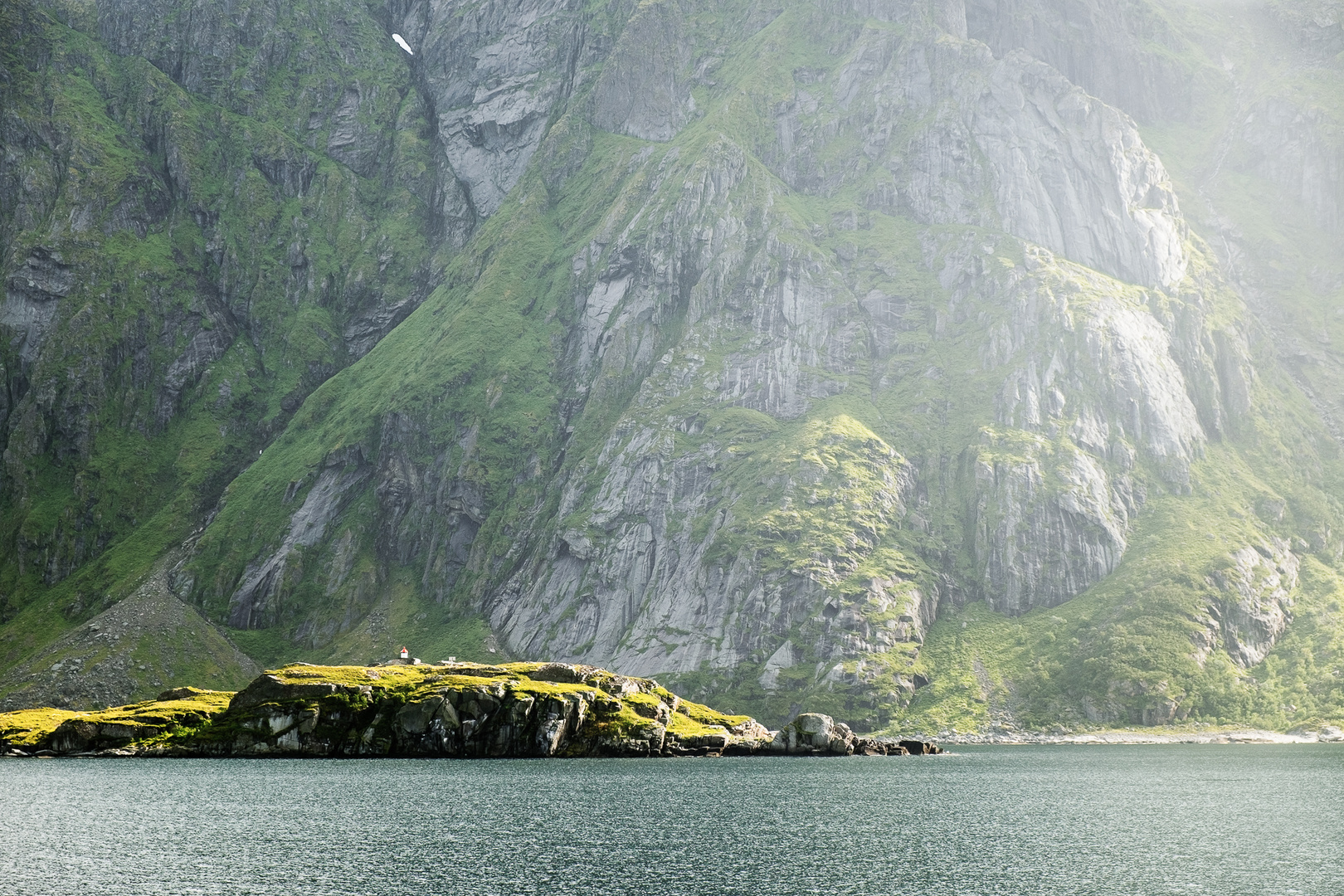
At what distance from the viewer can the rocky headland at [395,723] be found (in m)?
151

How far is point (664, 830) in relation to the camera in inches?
3184

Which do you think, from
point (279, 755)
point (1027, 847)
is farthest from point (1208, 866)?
point (279, 755)

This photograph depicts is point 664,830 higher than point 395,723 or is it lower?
lower

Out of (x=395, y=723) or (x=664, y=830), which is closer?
(x=664, y=830)

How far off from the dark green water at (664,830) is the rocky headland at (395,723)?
17.6m

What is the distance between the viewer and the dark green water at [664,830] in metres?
62.8

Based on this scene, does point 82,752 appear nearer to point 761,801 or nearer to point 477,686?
point 477,686

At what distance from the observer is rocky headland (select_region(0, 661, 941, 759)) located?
151125 mm

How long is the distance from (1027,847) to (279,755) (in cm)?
10923

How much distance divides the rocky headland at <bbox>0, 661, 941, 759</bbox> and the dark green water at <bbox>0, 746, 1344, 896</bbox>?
17.6 m

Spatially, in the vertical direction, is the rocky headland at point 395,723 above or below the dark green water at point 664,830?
above

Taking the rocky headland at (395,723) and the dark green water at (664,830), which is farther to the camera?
the rocky headland at (395,723)

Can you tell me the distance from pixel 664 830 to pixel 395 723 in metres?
80.1

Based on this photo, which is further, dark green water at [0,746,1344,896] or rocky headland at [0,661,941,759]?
rocky headland at [0,661,941,759]
